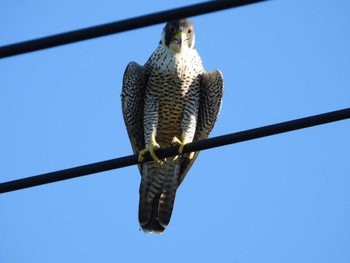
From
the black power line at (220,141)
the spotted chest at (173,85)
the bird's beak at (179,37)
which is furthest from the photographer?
the bird's beak at (179,37)

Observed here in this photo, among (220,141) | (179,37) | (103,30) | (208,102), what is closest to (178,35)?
(179,37)

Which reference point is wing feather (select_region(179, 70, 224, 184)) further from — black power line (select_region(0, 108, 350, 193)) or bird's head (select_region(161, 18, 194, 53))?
black power line (select_region(0, 108, 350, 193))

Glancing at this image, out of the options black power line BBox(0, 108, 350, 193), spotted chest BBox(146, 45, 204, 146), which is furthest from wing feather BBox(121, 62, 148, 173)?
black power line BBox(0, 108, 350, 193)

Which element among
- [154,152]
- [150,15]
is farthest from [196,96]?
[150,15]

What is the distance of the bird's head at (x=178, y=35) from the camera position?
29.8ft

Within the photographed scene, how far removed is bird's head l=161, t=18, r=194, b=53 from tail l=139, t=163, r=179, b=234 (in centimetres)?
140

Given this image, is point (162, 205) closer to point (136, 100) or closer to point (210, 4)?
point (136, 100)

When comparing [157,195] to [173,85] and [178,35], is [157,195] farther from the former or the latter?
[178,35]

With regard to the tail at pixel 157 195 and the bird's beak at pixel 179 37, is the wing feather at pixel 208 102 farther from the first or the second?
the bird's beak at pixel 179 37

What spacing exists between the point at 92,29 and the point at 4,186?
1.49 metres

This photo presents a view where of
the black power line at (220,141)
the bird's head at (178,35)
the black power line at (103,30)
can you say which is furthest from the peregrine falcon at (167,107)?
the black power line at (103,30)

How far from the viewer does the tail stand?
8852mm

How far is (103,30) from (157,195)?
5.02 m

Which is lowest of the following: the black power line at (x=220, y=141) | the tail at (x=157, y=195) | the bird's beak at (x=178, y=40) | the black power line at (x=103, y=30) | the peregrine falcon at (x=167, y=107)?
the black power line at (x=220, y=141)
